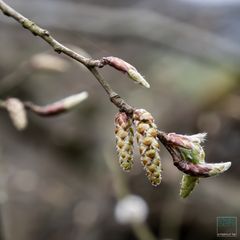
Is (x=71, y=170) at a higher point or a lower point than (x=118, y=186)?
higher

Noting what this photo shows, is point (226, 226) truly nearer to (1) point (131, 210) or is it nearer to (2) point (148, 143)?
(1) point (131, 210)

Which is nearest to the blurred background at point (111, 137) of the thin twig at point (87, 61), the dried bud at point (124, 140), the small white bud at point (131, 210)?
the small white bud at point (131, 210)

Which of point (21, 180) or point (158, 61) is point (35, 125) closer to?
point (21, 180)

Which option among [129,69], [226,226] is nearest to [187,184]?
[129,69]

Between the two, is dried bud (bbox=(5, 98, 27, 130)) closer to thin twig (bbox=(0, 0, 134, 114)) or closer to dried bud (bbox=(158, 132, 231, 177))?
thin twig (bbox=(0, 0, 134, 114))

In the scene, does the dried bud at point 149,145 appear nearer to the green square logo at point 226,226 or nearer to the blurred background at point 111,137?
the blurred background at point 111,137

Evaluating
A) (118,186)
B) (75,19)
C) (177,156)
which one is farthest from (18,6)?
(177,156)
